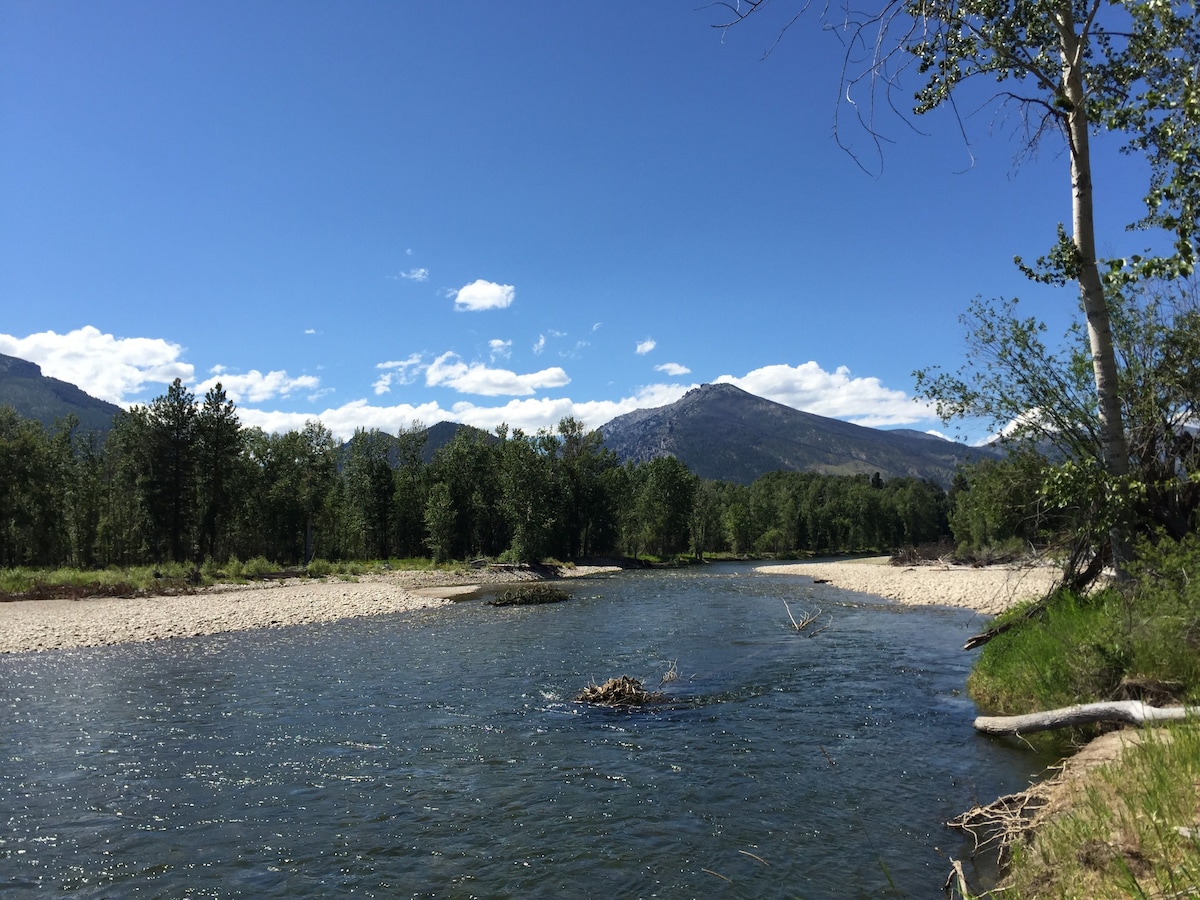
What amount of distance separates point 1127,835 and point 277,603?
42.7 m

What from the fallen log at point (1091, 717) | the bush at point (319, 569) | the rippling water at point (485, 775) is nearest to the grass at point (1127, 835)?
the fallen log at point (1091, 717)

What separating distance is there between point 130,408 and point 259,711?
6200 centimetres

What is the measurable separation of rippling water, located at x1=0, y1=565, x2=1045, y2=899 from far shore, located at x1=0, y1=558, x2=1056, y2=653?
584cm

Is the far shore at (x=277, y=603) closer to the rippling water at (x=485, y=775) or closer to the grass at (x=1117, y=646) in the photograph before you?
the grass at (x=1117, y=646)

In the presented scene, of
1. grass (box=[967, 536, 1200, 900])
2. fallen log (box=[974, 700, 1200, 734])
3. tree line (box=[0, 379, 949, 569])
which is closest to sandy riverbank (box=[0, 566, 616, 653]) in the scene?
tree line (box=[0, 379, 949, 569])

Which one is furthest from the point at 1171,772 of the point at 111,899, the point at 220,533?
the point at 220,533

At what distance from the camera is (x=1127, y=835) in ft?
19.4

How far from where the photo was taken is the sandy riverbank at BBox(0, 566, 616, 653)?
92.4ft

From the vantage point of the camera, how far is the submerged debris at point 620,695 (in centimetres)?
1694

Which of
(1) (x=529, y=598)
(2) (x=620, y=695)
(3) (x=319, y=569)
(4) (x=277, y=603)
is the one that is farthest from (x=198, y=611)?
(2) (x=620, y=695)

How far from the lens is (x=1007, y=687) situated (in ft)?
47.7

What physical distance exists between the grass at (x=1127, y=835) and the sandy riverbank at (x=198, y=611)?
31861 millimetres

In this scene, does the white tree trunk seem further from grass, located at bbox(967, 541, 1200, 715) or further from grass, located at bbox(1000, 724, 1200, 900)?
grass, located at bbox(1000, 724, 1200, 900)

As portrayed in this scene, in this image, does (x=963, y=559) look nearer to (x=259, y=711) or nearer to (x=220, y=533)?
(x=259, y=711)
